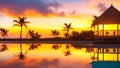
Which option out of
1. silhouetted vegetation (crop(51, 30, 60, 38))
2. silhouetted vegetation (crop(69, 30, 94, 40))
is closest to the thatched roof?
silhouetted vegetation (crop(69, 30, 94, 40))

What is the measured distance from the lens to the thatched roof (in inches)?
1195

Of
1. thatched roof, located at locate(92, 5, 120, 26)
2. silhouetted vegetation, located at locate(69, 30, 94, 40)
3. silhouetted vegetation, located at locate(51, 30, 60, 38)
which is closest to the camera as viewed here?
thatched roof, located at locate(92, 5, 120, 26)

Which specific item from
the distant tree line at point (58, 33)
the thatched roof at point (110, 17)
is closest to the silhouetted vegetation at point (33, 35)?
the distant tree line at point (58, 33)

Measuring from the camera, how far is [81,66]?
2470 cm

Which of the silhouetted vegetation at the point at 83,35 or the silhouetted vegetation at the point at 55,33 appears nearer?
the silhouetted vegetation at the point at 83,35

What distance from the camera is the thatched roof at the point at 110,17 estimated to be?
30344mm

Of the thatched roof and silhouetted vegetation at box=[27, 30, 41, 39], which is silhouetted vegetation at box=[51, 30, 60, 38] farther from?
the thatched roof

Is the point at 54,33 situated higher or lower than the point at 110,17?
lower

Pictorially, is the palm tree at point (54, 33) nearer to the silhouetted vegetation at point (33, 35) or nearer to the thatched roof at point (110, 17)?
the silhouetted vegetation at point (33, 35)

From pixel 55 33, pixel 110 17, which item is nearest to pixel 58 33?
pixel 55 33

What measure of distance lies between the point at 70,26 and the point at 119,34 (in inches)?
1661

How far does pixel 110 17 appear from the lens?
1217 inches

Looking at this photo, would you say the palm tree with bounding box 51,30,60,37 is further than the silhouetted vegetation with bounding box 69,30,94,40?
Yes

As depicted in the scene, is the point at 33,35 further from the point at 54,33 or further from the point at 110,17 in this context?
the point at 110,17
